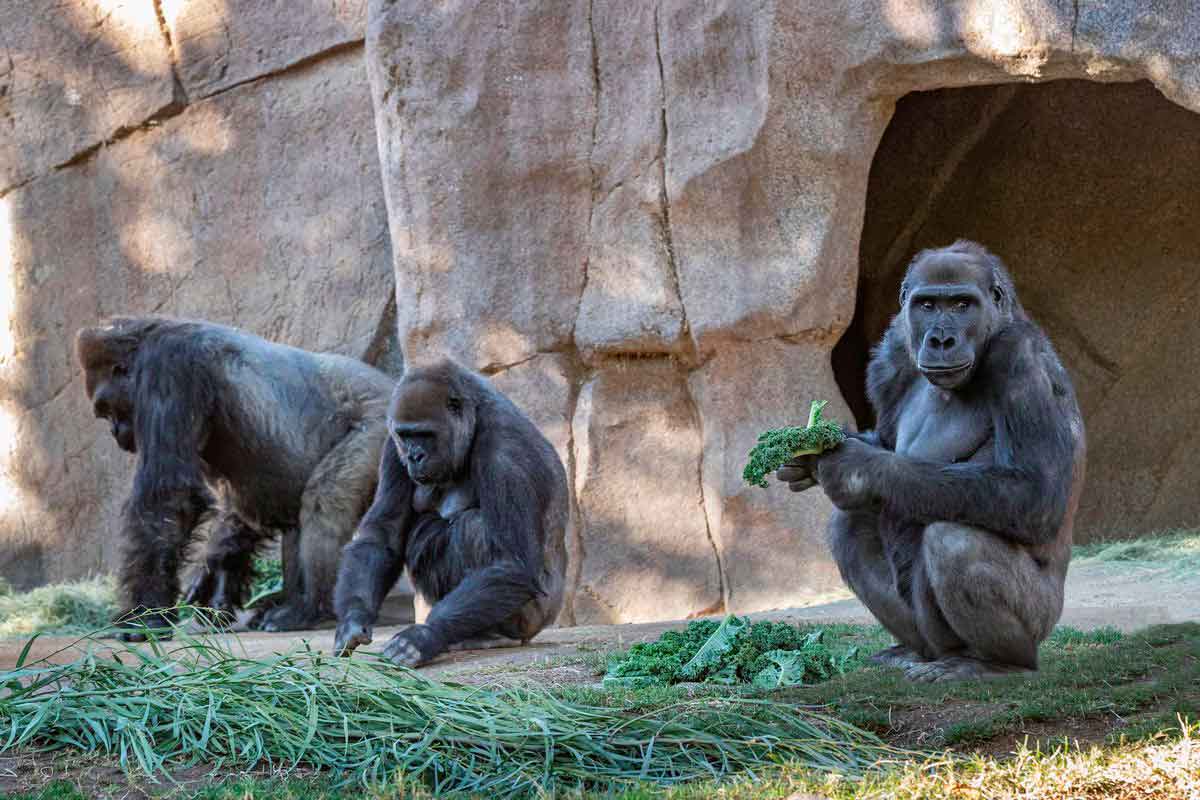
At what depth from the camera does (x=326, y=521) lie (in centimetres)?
732

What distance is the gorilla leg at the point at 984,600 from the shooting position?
3.98m

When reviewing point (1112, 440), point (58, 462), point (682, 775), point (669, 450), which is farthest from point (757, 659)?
point (58, 462)

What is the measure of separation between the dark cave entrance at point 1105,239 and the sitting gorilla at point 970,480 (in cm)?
516

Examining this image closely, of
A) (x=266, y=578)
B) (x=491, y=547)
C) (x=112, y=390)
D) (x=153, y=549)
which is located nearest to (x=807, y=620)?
(x=491, y=547)

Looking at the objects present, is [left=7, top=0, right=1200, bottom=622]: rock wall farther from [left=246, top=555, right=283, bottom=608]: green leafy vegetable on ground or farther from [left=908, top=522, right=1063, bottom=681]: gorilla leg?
[left=908, top=522, right=1063, bottom=681]: gorilla leg

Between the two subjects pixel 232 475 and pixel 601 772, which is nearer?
pixel 601 772

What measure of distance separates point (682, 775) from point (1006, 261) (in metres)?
6.85

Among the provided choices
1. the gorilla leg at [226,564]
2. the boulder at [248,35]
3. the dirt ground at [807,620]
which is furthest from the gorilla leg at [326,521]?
the boulder at [248,35]

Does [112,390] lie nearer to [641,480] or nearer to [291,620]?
[291,620]

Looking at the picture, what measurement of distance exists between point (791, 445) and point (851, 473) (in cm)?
18

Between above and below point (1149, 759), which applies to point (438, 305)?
above

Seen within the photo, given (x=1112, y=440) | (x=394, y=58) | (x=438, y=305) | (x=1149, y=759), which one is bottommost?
(x=1149, y=759)

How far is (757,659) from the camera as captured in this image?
4.49 meters

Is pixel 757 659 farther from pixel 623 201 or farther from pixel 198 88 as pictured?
pixel 198 88
